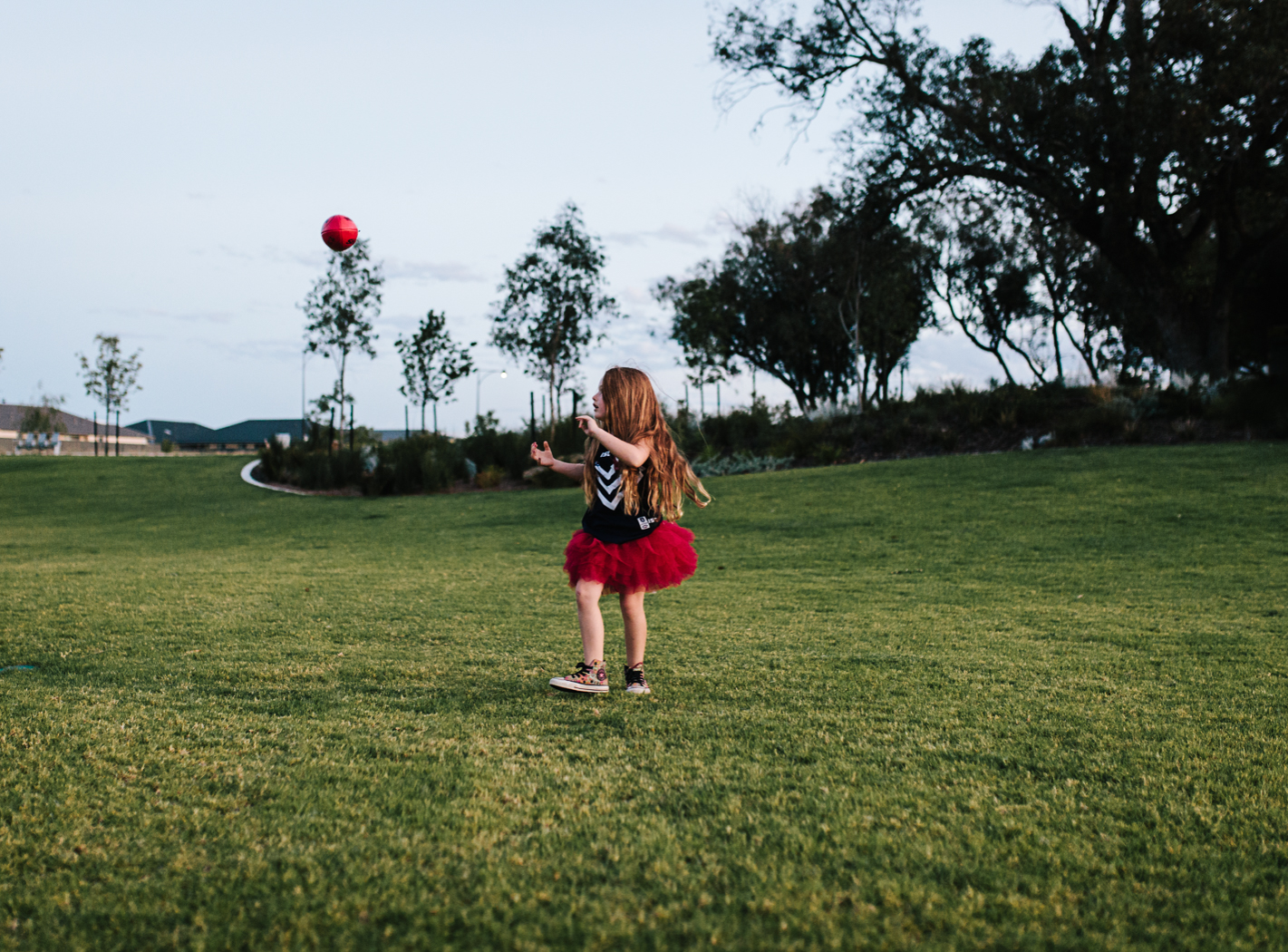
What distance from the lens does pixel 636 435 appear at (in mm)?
3994

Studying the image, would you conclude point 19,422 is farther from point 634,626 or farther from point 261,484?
point 634,626

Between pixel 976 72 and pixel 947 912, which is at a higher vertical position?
pixel 976 72

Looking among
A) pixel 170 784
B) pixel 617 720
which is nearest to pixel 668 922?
pixel 617 720

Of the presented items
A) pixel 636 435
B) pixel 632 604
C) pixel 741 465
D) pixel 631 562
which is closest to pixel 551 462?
pixel 636 435

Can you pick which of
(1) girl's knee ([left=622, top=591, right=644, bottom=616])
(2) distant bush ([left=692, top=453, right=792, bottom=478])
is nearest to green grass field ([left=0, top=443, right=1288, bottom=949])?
(1) girl's knee ([left=622, top=591, right=644, bottom=616])

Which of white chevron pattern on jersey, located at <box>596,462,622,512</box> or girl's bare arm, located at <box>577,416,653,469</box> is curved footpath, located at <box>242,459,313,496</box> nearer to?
white chevron pattern on jersey, located at <box>596,462,622,512</box>

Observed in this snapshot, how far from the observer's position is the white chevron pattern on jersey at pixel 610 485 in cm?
398

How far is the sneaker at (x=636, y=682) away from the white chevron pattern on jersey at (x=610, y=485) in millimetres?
773

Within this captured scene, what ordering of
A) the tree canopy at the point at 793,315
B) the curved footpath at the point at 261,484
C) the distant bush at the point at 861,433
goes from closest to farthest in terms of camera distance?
the distant bush at the point at 861,433 → the curved footpath at the point at 261,484 → the tree canopy at the point at 793,315

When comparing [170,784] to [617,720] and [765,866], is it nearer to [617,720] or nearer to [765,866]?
[617,720]

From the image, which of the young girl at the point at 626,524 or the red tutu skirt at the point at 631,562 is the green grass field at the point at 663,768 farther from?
the red tutu skirt at the point at 631,562

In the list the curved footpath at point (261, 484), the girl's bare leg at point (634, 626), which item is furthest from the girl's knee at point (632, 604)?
the curved footpath at point (261, 484)

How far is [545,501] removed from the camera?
15.4m

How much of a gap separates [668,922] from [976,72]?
21.0 m
